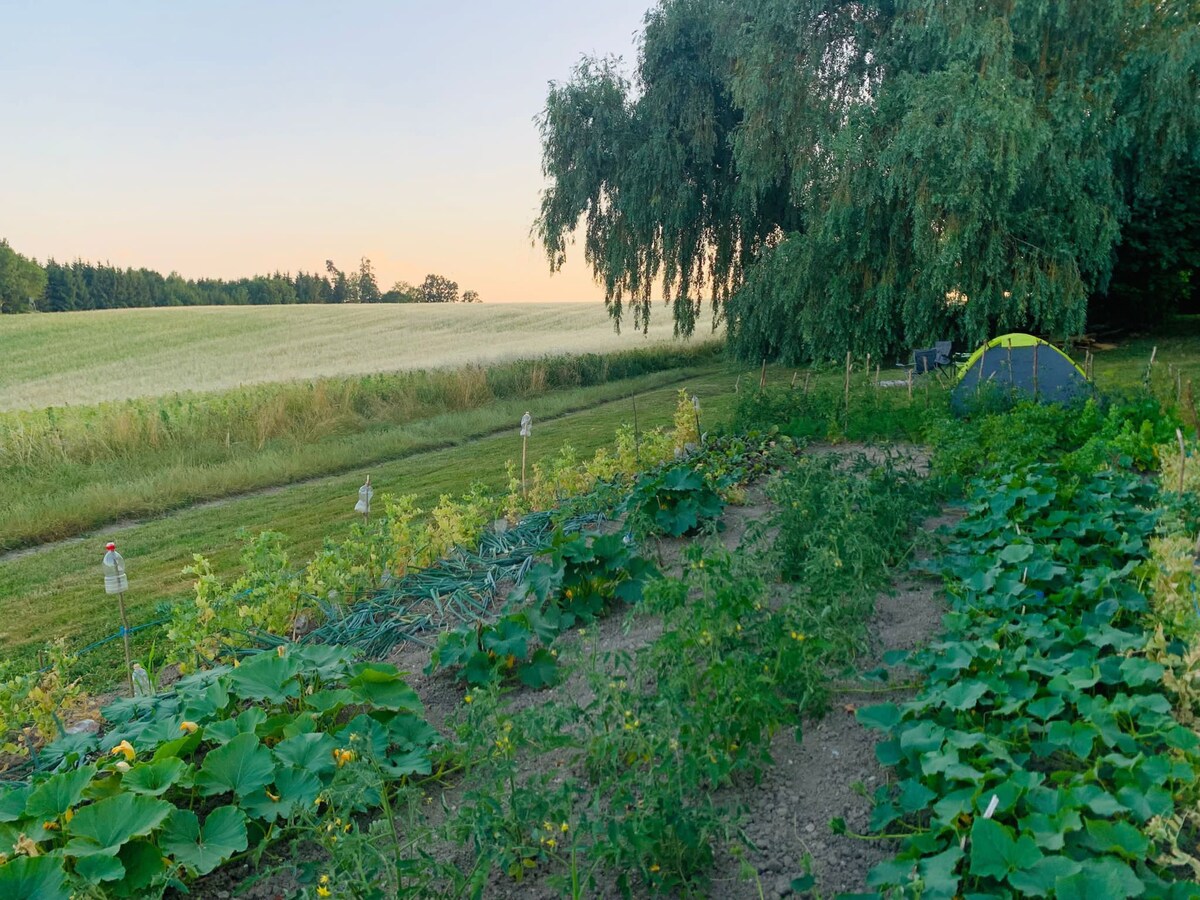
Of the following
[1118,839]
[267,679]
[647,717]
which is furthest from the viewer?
[267,679]

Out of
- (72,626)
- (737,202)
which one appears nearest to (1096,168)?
(737,202)

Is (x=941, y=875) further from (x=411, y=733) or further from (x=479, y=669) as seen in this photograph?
(x=479, y=669)

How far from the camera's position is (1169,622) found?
300 cm

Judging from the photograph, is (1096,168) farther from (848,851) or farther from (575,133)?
(848,851)

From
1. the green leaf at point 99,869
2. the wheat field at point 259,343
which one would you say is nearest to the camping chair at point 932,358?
the wheat field at point 259,343

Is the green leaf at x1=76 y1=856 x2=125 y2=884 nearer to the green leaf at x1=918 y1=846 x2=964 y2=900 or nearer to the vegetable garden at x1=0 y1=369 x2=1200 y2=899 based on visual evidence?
the vegetable garden at x1=0 y1=369 x2=1200 y2=899

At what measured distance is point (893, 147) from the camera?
497 inches

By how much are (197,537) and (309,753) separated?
5.97 metres

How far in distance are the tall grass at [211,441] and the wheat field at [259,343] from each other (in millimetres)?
5519

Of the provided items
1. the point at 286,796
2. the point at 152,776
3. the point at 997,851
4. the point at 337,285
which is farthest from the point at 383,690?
the point at 337,285

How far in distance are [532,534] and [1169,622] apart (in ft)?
10.4

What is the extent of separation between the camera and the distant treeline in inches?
2090

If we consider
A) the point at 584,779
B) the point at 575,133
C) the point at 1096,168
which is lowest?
the point at 584,779

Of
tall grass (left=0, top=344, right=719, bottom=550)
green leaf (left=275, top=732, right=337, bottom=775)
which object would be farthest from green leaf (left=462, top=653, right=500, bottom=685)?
tall grass (left=0, top=344, right=719, bottom=550)
